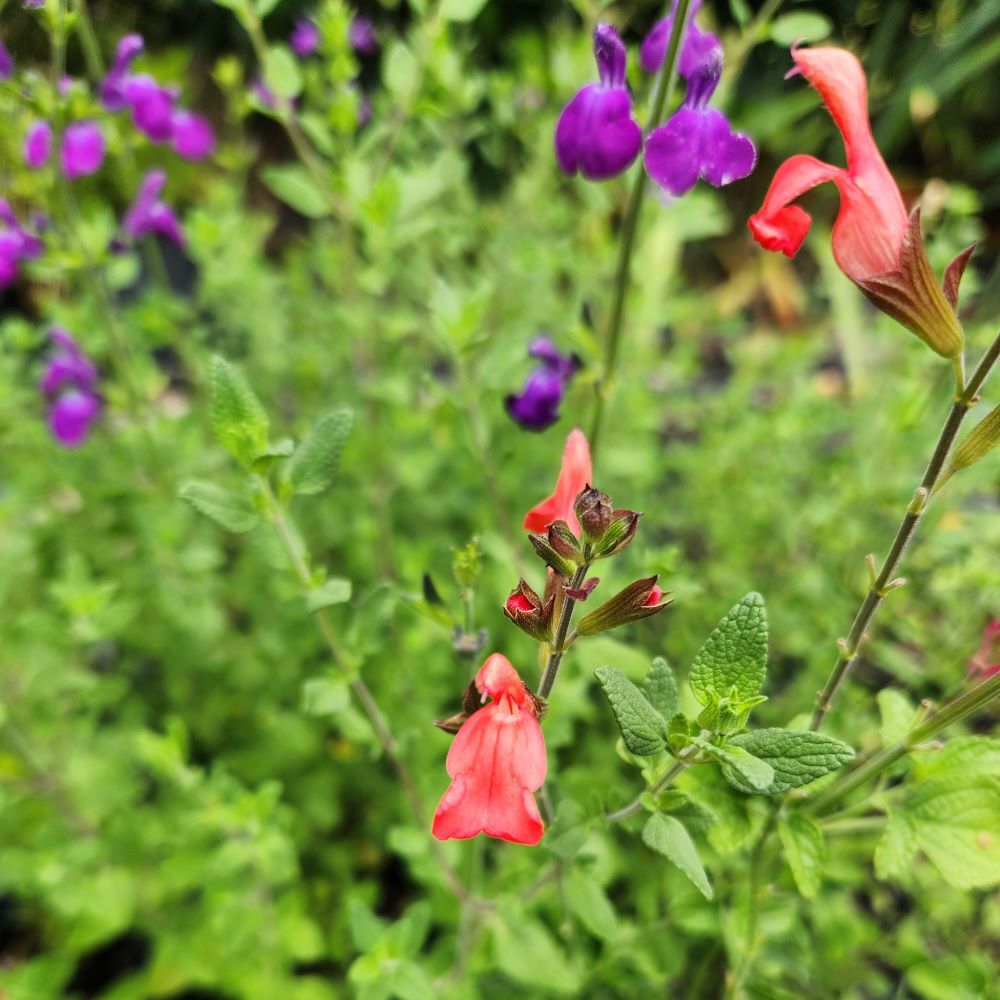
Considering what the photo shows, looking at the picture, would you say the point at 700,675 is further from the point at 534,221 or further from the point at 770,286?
the point at 770,286

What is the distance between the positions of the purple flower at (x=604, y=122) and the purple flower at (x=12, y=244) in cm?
79

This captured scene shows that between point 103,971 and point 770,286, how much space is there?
306cm

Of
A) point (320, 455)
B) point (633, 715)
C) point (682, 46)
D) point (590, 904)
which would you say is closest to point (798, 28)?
point (682, 46)

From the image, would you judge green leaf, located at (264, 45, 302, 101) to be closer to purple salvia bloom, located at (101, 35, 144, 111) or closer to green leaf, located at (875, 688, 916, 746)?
purple salvia bloom, located at (101, 35, 144, 111)

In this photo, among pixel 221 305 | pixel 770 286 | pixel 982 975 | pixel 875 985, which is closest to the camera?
pixel 982 975

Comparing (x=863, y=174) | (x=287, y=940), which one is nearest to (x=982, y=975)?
(x=863, y=174)

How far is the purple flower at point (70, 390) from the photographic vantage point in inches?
52.4

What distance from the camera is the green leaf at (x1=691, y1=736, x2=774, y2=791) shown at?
18.4 inches

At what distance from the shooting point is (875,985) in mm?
1144

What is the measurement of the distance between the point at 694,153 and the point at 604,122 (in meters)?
0.10

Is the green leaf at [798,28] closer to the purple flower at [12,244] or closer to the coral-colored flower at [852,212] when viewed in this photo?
the coral-colored flower at [852,212]

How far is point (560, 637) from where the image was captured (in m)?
0.51

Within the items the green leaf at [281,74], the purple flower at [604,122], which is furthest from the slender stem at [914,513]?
the green leaf at [281,74]

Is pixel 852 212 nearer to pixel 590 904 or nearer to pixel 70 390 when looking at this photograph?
pixel 590 904
